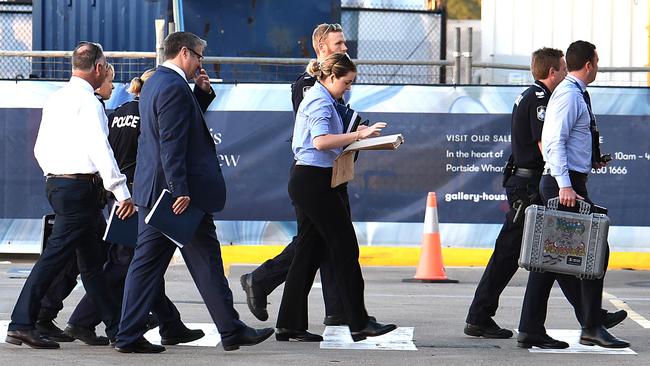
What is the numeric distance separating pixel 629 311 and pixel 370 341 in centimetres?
282

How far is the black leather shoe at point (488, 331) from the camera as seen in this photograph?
8.84 m

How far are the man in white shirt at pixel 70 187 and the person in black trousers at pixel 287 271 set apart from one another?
4.37ft

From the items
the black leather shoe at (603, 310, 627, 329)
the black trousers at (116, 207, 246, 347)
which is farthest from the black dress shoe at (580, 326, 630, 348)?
the black trousers at (116, 207, 246, 347)

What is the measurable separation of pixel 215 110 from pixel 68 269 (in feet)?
19.7

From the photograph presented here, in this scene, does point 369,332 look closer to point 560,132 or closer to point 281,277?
point 281,277

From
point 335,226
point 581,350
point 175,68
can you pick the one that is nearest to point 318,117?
point 335,226

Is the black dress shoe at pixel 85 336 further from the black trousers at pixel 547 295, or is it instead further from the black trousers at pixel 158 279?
the black trousers at pixel 547 295

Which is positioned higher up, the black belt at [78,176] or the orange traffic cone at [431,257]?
the black belt at [78,176]

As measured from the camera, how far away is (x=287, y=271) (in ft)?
30.5

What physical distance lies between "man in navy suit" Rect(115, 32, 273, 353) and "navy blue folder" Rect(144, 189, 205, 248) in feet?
0.13

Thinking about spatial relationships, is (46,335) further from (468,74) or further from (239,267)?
(468,74)

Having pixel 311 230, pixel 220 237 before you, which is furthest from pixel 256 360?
pixel 220 237

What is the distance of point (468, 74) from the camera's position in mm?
14688

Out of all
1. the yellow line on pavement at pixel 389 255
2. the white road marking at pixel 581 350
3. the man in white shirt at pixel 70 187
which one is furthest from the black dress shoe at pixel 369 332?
the yellow line on pavement at pixel 389 255
